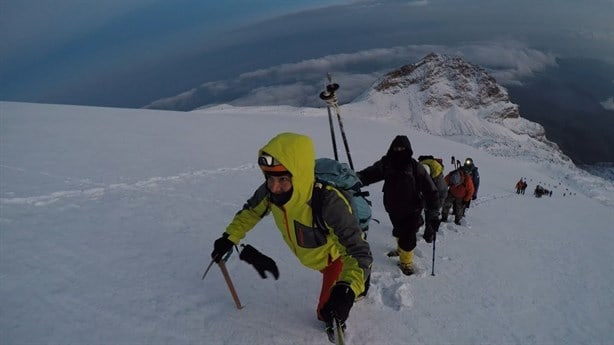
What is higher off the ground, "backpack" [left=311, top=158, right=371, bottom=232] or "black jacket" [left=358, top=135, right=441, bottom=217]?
"backpack" [left=311, top=158, right=371, bottom=232]

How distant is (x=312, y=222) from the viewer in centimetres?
335

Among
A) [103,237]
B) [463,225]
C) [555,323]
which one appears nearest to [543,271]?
[555,323]

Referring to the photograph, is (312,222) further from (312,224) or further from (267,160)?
(267,160)

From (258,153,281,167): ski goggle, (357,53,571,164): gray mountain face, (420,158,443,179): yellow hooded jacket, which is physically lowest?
(357,53,571,164): gray mountain face

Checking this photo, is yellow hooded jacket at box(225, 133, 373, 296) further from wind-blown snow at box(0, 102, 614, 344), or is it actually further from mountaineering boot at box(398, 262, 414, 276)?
mountaineering boot at box(398, 262, 414, 276)

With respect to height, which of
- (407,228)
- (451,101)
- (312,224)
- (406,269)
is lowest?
(451,101)

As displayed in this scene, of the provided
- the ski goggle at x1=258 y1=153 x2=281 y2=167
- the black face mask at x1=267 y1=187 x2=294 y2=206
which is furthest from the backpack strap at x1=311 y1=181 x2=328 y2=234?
the ski goggle at x1=258 y1=153 x2=281 y2=167

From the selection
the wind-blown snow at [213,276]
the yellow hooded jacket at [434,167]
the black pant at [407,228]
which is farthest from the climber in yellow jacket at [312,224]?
the yellow hooded jacket at [434,167]

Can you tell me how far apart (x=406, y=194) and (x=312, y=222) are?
2583 mm

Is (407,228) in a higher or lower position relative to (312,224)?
lower

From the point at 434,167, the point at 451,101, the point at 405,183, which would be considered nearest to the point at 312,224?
the point at 405,183

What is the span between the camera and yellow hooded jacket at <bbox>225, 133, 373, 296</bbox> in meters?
3.02

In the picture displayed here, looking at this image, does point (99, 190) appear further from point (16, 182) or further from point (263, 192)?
Answer: point (263, 192)

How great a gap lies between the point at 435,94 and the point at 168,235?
14787 cm
